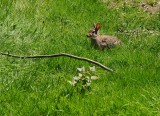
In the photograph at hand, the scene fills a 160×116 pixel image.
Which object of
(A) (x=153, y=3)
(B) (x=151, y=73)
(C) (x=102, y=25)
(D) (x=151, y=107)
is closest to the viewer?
(D) (x=151, y=107)

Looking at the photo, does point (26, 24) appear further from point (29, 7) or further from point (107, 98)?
point (107, 98)

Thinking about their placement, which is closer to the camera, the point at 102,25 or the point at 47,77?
the point at 47,77

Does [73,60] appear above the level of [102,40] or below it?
below

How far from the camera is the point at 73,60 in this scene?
8.52 meters

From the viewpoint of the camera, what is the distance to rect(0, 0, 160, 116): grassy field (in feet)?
19.0

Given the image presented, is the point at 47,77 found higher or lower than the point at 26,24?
lower

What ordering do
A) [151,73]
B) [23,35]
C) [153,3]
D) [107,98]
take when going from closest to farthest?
[107,98], [151,73], [23,35], [153,3]

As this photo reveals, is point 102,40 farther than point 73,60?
Yes

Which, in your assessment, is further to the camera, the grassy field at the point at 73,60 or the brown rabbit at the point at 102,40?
the brown rabbit at the point at 102,40

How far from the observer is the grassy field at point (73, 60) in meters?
5.80

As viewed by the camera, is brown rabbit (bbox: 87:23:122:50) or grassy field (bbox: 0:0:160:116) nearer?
grassy field (bbox: 0:0:160:116)

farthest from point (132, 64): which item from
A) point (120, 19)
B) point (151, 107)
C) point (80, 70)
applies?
point (120, 19)

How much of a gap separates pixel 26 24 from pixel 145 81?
151 inches

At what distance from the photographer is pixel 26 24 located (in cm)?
982
